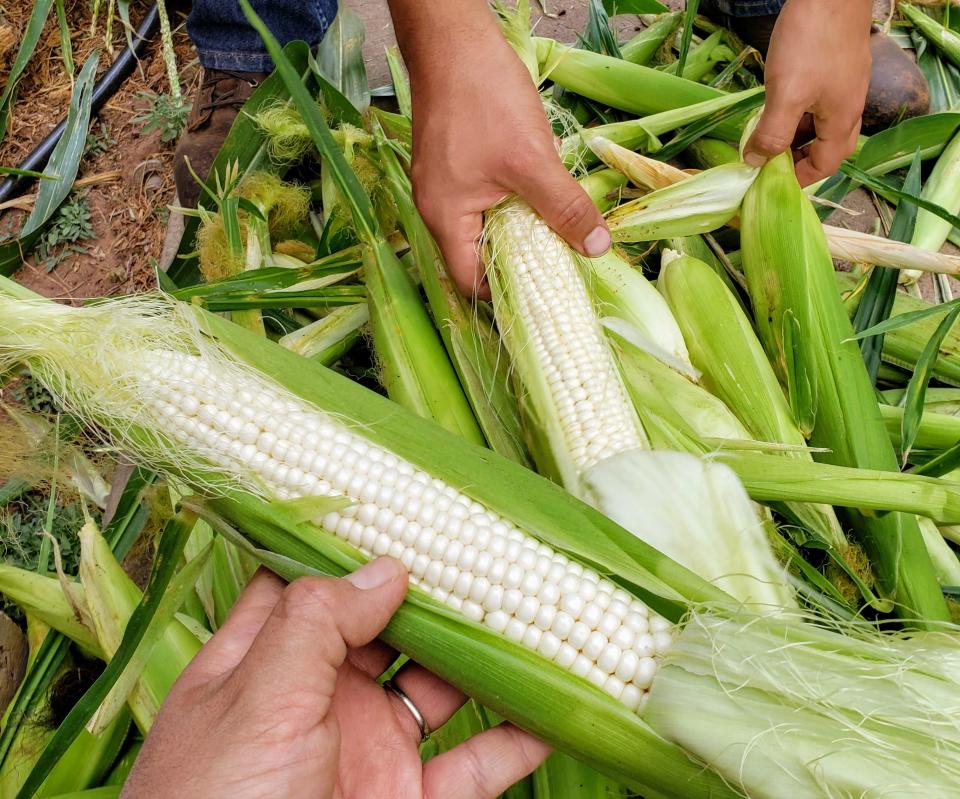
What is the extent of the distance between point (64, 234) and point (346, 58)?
51.9 inches

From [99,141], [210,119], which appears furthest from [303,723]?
[99,141]

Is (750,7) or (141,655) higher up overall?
(750,7)

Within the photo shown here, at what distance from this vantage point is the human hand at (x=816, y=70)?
4.76 ft

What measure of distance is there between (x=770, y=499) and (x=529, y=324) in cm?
55

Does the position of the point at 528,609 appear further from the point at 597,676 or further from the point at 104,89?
the point at 104,89

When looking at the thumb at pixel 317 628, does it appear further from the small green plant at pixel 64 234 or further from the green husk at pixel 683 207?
the small green plant at pixel 64 234

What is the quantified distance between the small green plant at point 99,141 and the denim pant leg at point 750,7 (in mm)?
2484

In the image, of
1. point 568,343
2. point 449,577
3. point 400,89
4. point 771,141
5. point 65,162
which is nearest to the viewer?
point 449,577

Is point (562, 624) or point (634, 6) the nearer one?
point (562, 624)

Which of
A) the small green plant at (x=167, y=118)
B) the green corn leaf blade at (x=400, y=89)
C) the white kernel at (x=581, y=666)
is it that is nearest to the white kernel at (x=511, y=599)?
the white kernel at (x=581, y=666)

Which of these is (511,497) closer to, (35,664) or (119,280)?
(35,664)

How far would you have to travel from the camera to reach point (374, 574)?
1.00 meters

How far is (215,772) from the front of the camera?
33.6 inches

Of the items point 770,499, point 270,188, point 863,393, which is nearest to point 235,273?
point 270,188
